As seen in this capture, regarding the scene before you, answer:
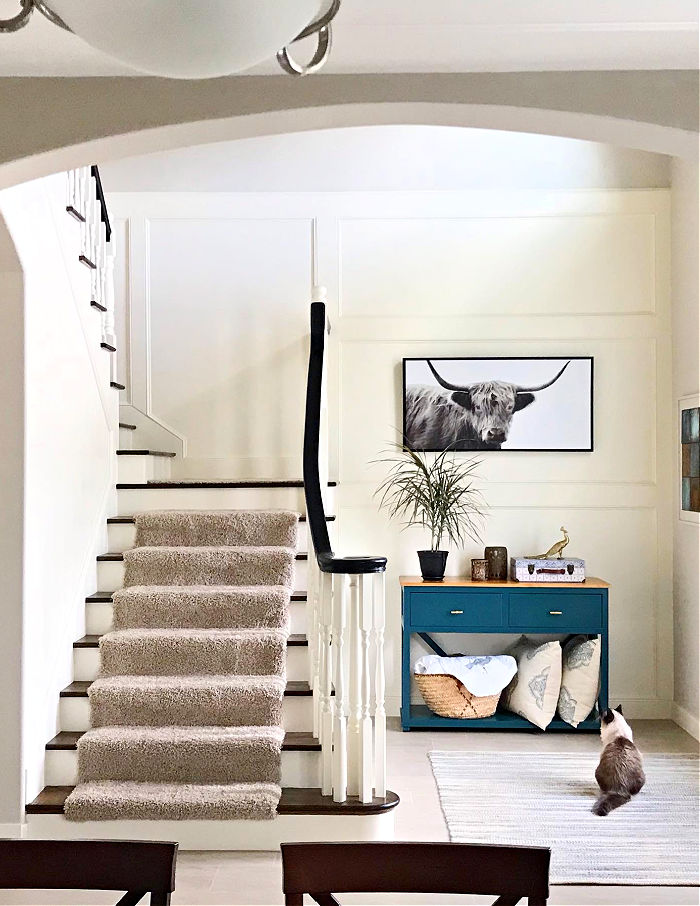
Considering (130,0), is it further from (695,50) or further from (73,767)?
(73,767)

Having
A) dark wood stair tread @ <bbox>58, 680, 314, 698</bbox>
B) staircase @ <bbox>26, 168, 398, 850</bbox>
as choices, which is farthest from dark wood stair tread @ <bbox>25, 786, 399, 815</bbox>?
dark wood stair tread @ <bbox>58, 680, 314, 698</bbox>

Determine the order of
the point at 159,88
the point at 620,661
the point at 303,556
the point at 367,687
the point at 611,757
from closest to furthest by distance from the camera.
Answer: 1. the point at 159,88
2. the point at 367,687
3. the point at 611,757
4. the point at 303,556
5. the point at 620,661

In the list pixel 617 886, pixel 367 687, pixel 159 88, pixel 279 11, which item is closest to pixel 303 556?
pixel 367 687

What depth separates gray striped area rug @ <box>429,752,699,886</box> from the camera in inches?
127

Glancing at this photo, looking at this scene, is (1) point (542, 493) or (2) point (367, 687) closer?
(2) point (367, 687)

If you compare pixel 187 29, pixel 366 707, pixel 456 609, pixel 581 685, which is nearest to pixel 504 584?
pixel 456 609

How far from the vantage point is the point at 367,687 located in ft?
10.9

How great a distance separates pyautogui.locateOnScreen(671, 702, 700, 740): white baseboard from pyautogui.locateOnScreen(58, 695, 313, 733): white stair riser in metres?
2.25

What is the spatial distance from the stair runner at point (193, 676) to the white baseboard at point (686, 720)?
91.9 inches

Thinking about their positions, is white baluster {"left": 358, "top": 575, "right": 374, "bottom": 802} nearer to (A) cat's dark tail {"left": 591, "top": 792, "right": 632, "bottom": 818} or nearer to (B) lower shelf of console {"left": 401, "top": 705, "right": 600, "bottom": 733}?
(A) cat's dark tail {"left": 591, "top": 792, "right": 632, "bottom": 818}

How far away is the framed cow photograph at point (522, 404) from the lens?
17.4ft

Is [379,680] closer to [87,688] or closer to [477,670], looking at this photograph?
[87,688]

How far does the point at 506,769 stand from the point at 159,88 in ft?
10.7

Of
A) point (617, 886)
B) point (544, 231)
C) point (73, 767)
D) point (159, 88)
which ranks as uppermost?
point (544, 231)
